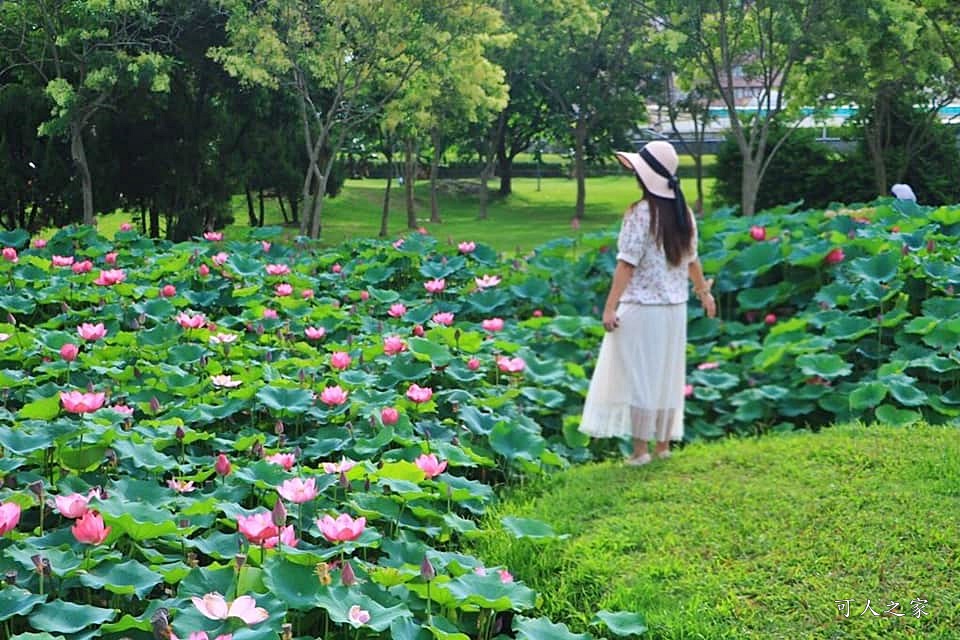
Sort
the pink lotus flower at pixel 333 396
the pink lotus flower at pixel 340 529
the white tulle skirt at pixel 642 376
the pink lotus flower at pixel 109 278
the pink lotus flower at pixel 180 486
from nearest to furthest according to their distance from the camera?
1. the pink lotus flower at pixel 340 529
2. the pink lotus flower at pixel 180 486
3. the pink lotus flower at pixel 333 396
4. the white tulle skirt at pixel 642 376
5. the pink lotus flower at pixel 109 278

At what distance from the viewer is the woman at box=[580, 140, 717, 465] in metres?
4.63

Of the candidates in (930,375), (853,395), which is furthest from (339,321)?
(930,375)

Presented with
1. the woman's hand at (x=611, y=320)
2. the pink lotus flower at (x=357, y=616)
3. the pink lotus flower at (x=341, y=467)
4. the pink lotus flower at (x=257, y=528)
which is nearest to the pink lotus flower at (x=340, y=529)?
the pink lotus flower at (x=257, y=528)

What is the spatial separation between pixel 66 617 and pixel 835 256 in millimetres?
5655

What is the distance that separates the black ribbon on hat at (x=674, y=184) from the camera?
459 cm

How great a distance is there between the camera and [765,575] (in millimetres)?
3441

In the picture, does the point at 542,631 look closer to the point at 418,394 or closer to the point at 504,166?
the point at 418,394

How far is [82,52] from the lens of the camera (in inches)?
600

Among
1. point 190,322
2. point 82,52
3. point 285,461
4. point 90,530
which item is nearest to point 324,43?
point 82,52

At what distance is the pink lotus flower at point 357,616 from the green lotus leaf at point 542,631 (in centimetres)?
46

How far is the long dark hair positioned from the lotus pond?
3.03ft

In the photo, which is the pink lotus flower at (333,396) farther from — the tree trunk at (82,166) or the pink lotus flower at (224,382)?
the tree trunk at (82,166)

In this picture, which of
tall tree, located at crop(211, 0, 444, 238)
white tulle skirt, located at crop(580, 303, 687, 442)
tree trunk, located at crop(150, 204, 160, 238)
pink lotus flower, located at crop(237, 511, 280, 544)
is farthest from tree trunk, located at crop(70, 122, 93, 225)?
pink lotus flower, located at crop(237, 511, 280, 544)

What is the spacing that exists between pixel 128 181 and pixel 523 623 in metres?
16.2
